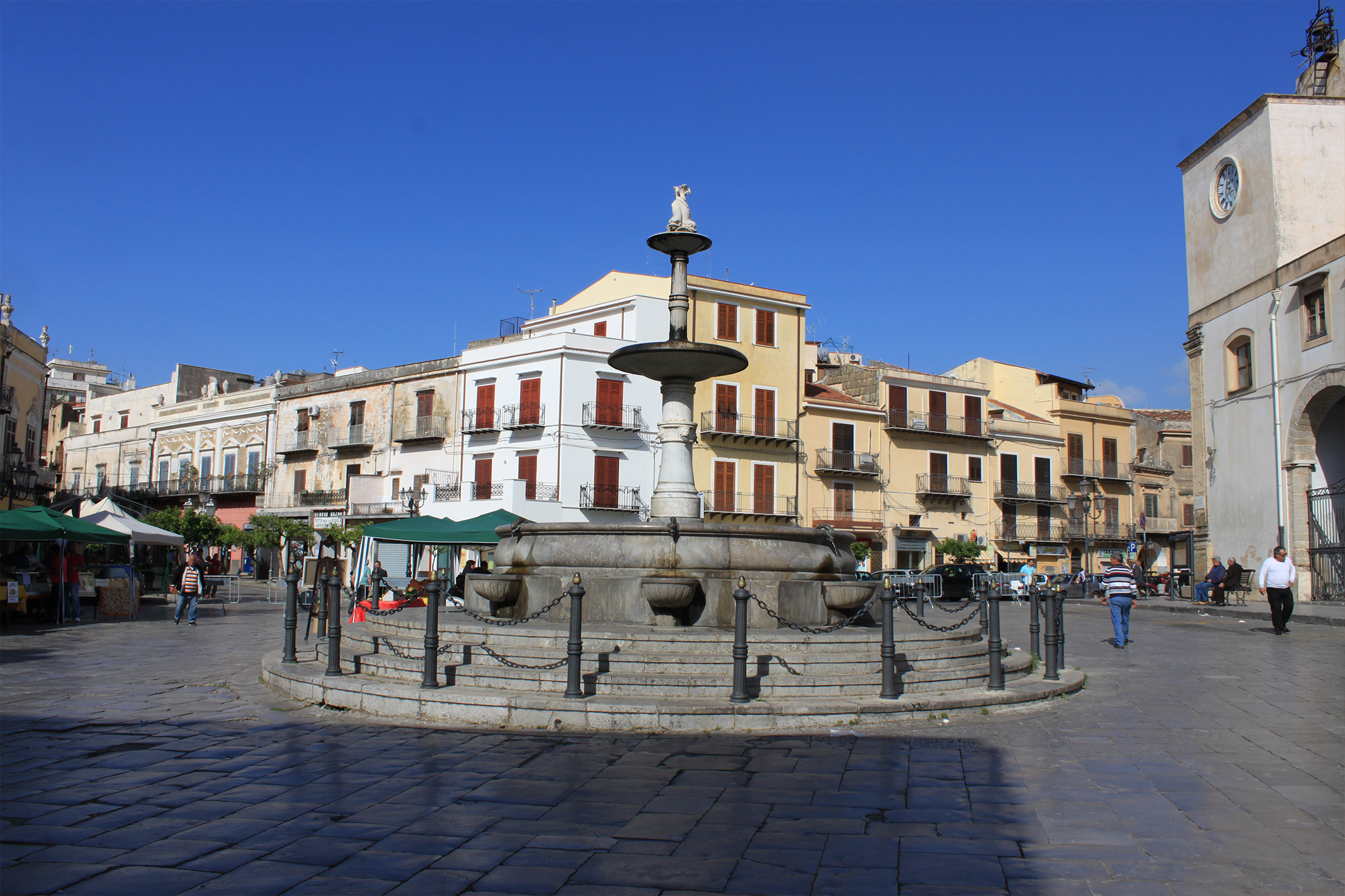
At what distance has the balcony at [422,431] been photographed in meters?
40.1

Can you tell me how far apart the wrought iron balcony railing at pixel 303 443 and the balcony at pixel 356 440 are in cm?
134

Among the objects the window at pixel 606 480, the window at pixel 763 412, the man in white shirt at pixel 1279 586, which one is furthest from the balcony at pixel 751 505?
the man in white shirt at pixel 1279 586

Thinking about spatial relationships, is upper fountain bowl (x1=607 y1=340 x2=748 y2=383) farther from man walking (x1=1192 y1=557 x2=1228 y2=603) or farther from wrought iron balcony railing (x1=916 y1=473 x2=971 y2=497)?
wrought iron balcony railing (x1=916 y1=473 x2=971 y2=497)

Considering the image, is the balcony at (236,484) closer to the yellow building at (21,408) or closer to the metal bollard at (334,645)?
the yellow building at (21,408)

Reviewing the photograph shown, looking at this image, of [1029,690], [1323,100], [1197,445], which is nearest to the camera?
[1029,690]

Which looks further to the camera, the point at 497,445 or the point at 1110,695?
the point at 497,445

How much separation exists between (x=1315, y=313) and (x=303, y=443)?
38242mm

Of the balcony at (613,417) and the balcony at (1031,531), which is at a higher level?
the balcony at (613,417)

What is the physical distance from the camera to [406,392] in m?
42.0

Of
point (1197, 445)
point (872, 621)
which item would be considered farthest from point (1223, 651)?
point (1197, 445)

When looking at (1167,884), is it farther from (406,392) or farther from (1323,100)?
(406,392)

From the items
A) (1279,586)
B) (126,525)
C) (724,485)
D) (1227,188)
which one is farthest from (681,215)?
(724,485)

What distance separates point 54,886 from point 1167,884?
15.8ft

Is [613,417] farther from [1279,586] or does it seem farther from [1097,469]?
[1097,469]
